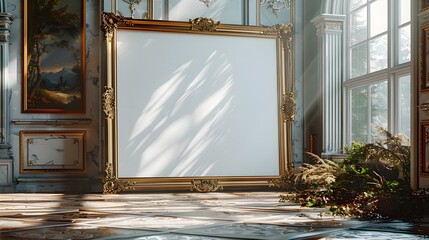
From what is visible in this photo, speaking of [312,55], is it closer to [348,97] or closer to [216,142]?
[348,97]

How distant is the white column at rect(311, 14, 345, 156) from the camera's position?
8289 mm

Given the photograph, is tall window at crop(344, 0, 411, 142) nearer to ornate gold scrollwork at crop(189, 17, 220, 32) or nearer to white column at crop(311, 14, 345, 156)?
white column at crop(311, 14, 345, 156)

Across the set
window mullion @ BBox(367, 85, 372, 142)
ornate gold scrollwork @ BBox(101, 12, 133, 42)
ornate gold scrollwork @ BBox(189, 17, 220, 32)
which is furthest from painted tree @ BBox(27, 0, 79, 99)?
window mullion @ BBox(367, 85, 372, 142)

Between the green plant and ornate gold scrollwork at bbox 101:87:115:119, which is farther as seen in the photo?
ornate gold scrollwork at bbox 101:87:115:119

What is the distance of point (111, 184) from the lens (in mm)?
7934

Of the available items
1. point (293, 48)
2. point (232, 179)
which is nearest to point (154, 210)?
point (232, 179)

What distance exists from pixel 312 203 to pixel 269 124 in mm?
2789

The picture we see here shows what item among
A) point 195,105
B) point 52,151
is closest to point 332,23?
point 195,105

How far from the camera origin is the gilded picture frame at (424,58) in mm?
5614

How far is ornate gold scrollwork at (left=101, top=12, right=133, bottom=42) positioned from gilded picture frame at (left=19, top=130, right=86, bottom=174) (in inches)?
53.8

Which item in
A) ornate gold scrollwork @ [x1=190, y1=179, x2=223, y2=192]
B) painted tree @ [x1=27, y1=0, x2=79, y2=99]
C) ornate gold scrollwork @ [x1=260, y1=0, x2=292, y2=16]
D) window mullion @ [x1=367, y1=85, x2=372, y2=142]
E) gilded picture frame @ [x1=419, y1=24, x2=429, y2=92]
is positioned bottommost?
ornate gold scrollwork @ [x1=190, y1=179, x2=223, y2=192]

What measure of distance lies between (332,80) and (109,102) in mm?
3021

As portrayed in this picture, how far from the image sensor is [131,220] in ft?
15.3

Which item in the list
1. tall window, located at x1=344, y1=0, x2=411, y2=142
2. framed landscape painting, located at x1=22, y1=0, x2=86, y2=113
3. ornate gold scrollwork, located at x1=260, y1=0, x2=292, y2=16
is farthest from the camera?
ornate gold scrollwork, located at x1=260, y1=0, x2=292, y2=16
